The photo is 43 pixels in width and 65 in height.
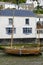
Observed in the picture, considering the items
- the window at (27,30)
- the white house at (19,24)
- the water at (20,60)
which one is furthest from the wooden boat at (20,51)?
the window at (27,30)

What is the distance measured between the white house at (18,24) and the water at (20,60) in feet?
28.0

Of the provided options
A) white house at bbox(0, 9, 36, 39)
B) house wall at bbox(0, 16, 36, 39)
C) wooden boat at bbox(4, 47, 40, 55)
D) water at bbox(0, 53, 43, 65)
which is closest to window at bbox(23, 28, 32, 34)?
white house at bbox(0, 9, 36, 39)

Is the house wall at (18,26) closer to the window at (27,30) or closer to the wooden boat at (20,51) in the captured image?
the window at (27,30)

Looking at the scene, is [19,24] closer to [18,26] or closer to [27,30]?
[18,26]

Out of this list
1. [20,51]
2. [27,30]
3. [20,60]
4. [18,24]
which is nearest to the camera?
[20,60]

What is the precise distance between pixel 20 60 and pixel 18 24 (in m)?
13.2

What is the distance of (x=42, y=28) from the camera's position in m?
48.7

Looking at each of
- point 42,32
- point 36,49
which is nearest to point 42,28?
point 42,32

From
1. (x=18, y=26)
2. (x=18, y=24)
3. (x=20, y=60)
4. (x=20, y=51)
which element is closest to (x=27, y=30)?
(x=18, y=26)

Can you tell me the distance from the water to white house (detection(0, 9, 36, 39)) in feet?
28.0

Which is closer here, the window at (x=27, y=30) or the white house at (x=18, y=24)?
the white house at (x=18, y=24)

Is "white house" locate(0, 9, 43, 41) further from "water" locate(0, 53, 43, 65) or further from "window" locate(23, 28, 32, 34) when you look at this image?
"water" locate(0, 53, 43, 65)

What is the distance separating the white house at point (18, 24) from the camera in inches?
1837

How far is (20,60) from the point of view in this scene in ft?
115
